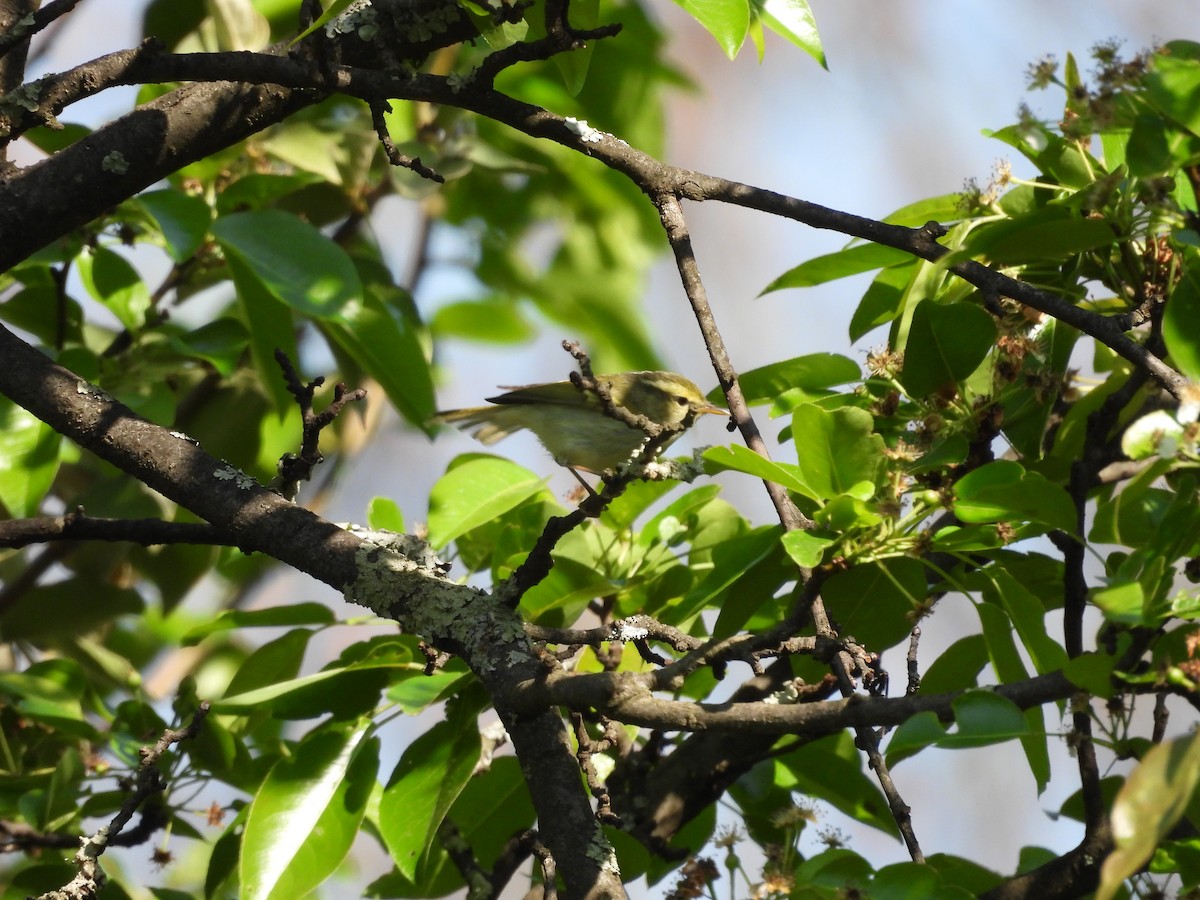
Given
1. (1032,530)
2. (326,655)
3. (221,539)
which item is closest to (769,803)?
(1032,530)

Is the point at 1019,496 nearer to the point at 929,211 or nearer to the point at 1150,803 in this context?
the point at 1150,803

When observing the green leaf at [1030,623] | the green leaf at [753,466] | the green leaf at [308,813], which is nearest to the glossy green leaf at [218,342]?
the green leaf at [308,813]

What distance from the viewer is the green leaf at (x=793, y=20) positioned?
1.58 meters

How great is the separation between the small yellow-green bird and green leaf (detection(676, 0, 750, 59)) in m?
2.17

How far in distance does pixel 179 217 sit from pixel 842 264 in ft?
4.02

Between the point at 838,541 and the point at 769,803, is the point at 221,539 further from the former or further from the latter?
the point at 769,803

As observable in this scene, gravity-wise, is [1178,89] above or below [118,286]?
below

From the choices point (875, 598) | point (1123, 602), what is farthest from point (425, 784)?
point (1123, 602)

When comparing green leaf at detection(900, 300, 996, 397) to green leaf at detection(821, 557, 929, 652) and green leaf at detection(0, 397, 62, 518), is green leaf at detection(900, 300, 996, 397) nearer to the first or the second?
green leaf at detection(821, 557, 929, 652)

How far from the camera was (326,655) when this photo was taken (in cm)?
597

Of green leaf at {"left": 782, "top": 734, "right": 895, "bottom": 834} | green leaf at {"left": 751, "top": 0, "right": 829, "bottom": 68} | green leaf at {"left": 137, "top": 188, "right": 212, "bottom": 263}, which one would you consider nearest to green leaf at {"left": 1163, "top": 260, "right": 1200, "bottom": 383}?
green leaf at {"left": 751, "top": 0, "right": 829, "bottom": 68}

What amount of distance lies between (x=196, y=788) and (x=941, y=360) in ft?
5.40

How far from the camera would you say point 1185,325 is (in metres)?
1.31

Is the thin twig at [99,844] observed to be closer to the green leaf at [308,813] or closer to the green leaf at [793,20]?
the green leaf at [308,813]
